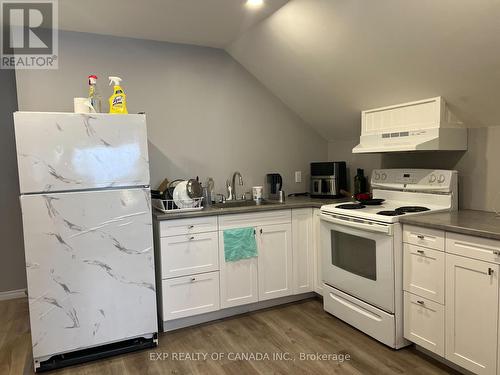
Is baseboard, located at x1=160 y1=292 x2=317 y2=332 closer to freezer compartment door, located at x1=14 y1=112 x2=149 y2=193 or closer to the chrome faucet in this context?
the chrome faucet

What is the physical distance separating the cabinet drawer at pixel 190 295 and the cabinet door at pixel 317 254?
0.92m

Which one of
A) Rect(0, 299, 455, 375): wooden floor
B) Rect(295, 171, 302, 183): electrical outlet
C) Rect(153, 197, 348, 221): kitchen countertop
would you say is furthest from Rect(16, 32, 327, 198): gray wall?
Rect(0, 299, 455, 375): wooden floor

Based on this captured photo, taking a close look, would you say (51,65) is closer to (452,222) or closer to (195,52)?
(195,52)

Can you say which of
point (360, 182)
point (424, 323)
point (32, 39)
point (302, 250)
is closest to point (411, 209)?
point (424, 323)

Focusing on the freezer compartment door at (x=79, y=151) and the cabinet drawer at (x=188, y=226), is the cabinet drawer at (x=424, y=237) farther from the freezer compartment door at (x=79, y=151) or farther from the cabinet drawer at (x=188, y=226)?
the freezer compartment door at (x=79, y=151)

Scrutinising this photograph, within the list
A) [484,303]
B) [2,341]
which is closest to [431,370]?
[484,303]

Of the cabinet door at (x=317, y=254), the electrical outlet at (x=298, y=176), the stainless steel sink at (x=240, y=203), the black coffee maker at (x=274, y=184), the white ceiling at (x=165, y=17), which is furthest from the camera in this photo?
the electrical outlet at (x=298, y=176)

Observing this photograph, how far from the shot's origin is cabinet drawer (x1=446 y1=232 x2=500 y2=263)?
1862 millimetres

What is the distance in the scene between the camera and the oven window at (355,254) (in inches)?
101

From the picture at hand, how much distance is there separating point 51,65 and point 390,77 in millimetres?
2581

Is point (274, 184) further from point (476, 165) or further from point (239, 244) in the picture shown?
point (476, 165)

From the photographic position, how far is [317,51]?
2.84 metres

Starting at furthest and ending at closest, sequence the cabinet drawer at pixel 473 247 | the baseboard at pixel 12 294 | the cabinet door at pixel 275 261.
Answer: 1. the baseboard at pixel 12 294
2. the cabinet door at pixel 275 261
3. the cabinet drawer at pixel 473 247

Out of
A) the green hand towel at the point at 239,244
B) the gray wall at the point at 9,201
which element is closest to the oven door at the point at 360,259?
the green hand towel at the point at 239,244
